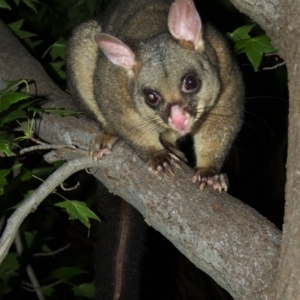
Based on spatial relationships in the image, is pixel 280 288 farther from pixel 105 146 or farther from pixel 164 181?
pixel 105 146

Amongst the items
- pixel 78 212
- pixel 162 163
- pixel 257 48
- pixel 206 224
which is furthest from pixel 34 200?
pixel 257 48

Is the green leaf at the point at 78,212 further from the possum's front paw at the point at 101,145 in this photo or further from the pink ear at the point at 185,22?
the pink ear at the point at 185,22

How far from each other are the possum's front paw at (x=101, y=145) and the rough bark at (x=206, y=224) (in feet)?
0.15

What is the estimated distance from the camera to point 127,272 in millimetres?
3814

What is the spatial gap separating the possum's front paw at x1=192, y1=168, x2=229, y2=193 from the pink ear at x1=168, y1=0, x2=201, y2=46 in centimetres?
72

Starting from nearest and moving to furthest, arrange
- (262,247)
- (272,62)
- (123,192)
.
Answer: (262,247) < (123,192) < (272,62)

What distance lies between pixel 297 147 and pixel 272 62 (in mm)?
2357

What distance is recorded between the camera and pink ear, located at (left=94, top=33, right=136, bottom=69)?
3.57 m

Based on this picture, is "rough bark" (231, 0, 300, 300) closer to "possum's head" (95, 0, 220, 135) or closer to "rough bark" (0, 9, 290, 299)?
"rough bark" (0, 9, 290, 299)

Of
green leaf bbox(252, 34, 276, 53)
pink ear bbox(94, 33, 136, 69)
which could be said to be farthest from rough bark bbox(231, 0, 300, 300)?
pink ear bbox(94, 33, 136, 69)

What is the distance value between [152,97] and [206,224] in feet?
3.18

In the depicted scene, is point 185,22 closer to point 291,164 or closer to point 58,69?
point 291,164

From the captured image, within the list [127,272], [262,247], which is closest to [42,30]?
[127,272]

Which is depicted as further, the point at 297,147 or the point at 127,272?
the point at 127,272
